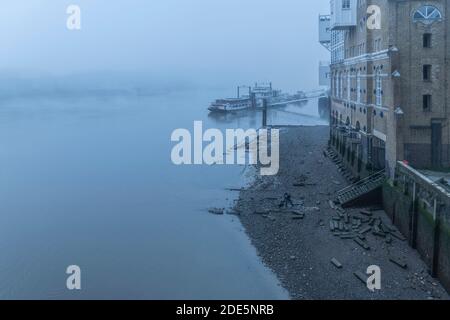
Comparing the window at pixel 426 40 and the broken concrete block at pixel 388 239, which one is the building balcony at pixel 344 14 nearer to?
the window at pixel 426 40

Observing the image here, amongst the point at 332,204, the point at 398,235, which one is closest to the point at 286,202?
the point at 332,204

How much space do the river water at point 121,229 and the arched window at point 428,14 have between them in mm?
10324

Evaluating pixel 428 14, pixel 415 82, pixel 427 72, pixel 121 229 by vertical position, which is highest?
pixel 428 14

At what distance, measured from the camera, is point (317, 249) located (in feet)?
59.8

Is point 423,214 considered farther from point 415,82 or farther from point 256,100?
point 256,100

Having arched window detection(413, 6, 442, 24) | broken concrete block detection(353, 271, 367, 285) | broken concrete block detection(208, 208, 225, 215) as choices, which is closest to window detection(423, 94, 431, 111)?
arched window detection(413, 6, 442, 24)

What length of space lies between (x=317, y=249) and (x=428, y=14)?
9.57 m

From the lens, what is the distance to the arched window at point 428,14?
67.6ft

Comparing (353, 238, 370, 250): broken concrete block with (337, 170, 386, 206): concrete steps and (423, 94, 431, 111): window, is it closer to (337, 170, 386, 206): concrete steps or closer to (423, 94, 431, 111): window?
(337, 170, 386, 206): concrete steps

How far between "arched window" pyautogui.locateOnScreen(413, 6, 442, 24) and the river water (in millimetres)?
10324

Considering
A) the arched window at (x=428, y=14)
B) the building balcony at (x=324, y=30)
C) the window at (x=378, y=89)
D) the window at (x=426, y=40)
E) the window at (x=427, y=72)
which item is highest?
the building balcony at (x=324, y=30)

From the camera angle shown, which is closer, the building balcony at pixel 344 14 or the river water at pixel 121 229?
the river water at pixel 121 229

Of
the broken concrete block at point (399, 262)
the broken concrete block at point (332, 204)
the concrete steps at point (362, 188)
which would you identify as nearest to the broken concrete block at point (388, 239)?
the broken concrete block at point (399, 262)
